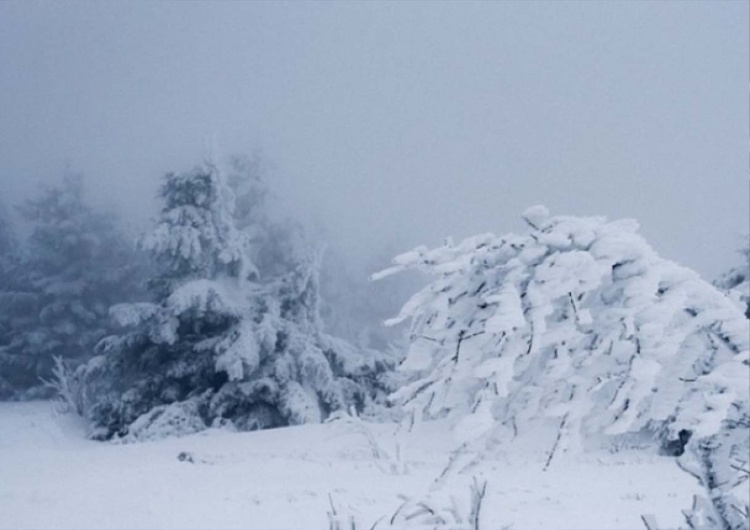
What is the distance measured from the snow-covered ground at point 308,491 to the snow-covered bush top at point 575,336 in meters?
2.03

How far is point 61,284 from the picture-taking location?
28844 millimetres

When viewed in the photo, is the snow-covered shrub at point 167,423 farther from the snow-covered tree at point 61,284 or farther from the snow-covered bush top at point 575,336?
the snow-covered bush top at point 575,336

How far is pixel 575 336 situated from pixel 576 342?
69 mm

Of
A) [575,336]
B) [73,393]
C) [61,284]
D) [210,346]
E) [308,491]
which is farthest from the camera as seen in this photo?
[61,284]

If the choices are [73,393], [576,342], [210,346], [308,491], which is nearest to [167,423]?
[210,346]

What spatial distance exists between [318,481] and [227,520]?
2.25 m

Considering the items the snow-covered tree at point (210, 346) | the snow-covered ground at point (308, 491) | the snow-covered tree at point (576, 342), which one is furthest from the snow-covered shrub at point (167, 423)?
the snow-covered tree at point (576, 342)

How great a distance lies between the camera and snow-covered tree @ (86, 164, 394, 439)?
19.6 m

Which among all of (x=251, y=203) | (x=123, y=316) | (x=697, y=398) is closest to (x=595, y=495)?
(x=697, y=398)

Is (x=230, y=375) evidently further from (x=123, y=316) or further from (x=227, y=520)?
(x=227, y=520)

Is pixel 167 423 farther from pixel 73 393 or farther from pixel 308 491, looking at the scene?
pixel 308 491

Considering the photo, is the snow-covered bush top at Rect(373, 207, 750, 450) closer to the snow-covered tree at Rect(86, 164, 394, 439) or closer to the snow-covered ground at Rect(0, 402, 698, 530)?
the snow-covered ground at Rect(0, 402, 698, 530)

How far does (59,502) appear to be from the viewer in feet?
25.8

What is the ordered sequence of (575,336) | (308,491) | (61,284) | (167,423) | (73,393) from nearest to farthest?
1. (575,336)
2. (308,491)
3. (167,423)
4. (73,393)
5. (61,284)
